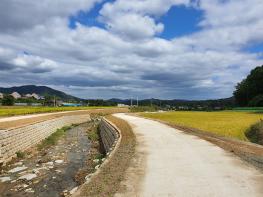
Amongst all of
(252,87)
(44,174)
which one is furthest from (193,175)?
(252,87)

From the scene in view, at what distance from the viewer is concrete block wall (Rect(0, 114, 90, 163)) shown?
22.4 metres

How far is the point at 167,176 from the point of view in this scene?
1131 centimetres

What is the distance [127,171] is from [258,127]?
891 inches

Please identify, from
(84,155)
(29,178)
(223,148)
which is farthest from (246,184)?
(84,155)

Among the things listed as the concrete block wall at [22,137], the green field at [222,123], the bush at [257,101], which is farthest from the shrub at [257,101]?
the concrete block wall at [22,137]

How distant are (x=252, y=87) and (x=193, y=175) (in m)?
114

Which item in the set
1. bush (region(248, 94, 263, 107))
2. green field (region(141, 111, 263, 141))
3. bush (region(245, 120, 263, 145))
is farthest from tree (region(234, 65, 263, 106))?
bush (region(245, 120, 263, 145))

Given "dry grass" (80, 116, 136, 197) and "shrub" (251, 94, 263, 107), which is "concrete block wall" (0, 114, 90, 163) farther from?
"shrub" (251, 94, 263, 107)

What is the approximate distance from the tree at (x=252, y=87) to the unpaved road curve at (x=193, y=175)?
105m

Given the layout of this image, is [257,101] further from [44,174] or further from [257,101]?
[44,174]

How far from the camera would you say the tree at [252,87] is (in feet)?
378

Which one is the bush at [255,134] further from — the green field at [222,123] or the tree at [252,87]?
the tree at [252,87]

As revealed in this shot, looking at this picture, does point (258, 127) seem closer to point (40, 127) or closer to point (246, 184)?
point (40, 127)

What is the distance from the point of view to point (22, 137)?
27641 mm
